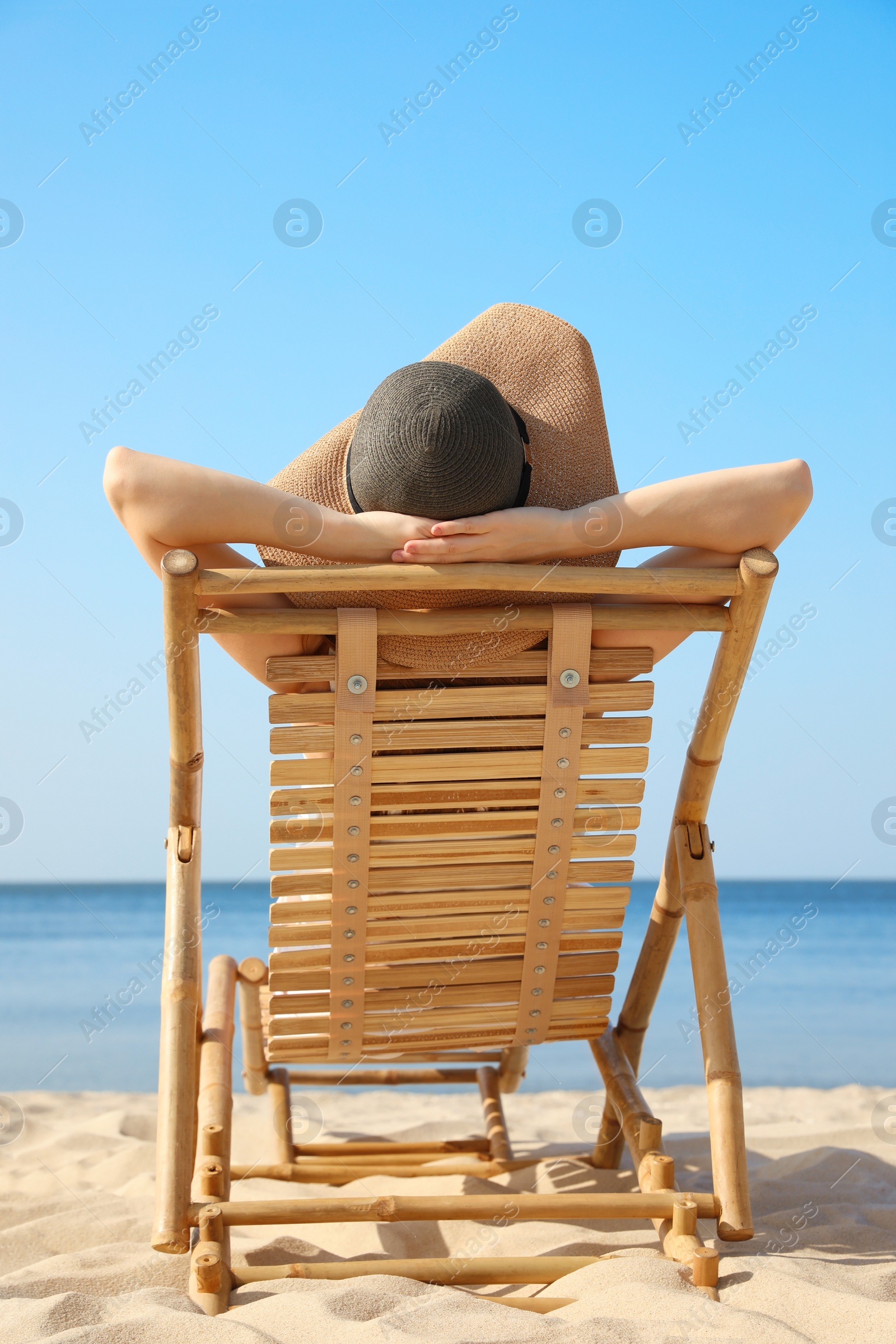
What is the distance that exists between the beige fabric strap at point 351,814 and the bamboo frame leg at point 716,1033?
2.45ft

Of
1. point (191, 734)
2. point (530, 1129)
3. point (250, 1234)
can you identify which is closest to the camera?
point (191, 734)

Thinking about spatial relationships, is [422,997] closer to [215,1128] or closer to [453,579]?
[215,1128]

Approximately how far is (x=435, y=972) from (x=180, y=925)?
620mm

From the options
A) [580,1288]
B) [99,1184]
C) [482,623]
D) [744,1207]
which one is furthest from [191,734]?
[99,1184]

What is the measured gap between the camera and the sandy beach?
1601mm

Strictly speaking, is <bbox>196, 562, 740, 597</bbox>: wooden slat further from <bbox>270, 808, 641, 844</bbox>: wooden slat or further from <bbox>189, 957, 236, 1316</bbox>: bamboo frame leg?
<bbox>189, 957, 236, 1316</bbox>: bamboo frame leg

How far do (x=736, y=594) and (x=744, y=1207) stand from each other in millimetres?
1233

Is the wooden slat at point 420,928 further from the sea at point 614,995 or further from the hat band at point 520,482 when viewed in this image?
the hat band at point 520,482

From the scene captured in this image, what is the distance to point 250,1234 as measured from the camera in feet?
8.39

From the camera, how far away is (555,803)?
222 cm

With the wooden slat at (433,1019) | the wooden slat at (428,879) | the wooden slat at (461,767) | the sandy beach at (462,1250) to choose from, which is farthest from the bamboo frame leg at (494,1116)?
the wooden slat at (461,767)

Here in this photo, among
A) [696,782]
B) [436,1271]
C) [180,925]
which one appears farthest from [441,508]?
[436,1271]

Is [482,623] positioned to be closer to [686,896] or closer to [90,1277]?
[686,896]

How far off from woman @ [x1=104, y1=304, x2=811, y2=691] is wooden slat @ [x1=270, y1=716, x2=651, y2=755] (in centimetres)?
14
